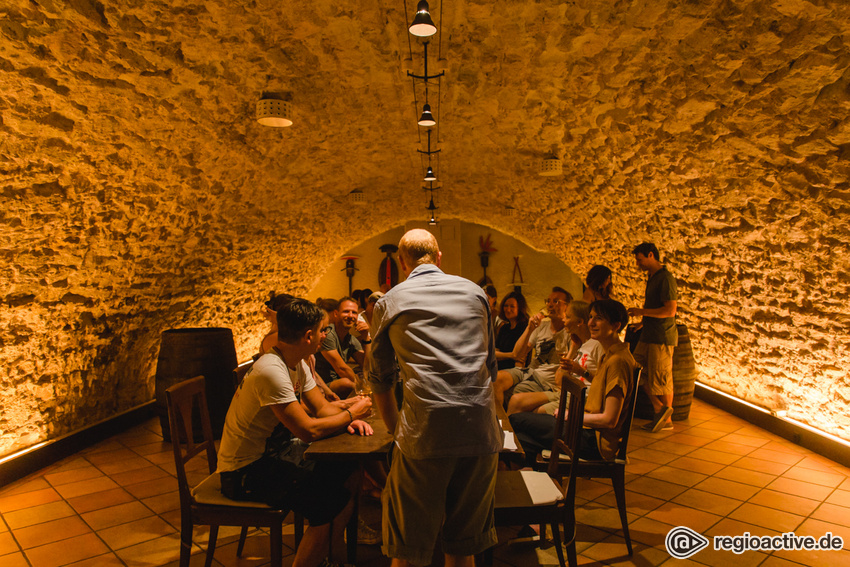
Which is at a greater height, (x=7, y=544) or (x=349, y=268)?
(x=349, y=268)

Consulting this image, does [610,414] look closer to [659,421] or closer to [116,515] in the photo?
[659,421]

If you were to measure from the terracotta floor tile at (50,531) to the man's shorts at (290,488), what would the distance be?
1379mm

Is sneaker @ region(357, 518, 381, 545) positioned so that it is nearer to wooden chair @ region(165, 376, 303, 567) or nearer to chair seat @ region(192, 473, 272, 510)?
wooden chair @ region(165, 376, 303, 567)

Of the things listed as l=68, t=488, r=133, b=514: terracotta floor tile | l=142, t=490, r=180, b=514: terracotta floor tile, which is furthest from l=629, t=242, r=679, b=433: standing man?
l=68, t=488, r=133, b=514: terracotta floor tile

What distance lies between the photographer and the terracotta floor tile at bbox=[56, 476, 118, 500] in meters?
3.34

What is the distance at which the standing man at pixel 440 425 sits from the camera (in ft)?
5.24

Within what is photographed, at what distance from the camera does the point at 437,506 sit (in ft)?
5.35

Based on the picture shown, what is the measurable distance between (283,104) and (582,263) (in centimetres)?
576

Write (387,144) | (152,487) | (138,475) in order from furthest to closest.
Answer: (387,144), (138,475), (152,487)

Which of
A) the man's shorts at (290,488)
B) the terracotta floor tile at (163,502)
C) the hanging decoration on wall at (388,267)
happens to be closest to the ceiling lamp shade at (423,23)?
the man's shorts at (290,488)

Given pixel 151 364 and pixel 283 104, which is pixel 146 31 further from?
pixel 151 364

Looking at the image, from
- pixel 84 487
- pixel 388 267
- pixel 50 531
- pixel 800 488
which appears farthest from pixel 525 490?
pixel 388 267

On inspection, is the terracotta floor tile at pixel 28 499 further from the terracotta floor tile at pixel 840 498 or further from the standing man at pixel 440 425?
the terracotta floor tile at pixel 840 498

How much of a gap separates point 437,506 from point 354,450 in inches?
19.5
